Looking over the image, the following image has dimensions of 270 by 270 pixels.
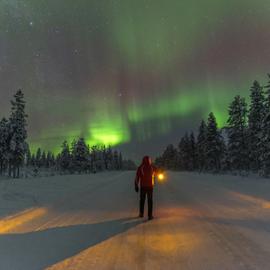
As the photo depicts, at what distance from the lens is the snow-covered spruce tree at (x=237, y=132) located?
53.3 m

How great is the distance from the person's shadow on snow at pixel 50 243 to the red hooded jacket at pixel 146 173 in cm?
130

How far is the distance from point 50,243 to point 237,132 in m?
51.1

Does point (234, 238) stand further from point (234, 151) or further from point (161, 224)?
point (234, 151)

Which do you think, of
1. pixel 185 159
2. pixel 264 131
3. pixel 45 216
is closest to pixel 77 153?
pixel 185 159

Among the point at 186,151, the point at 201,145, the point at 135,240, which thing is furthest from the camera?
the point at 186,151

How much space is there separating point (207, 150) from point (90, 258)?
61.3m

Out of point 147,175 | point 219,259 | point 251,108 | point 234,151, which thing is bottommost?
point 219,259

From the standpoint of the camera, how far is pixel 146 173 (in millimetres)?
9289

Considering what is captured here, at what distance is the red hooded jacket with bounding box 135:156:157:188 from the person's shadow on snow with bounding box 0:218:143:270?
1.30 m

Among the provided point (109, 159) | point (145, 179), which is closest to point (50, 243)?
point (145, 179)

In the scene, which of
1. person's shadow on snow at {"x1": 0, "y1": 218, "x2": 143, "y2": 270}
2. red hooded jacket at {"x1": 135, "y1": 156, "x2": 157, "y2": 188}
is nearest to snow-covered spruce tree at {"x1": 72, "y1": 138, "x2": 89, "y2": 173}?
red hooded jacket at {"x1": 135, "y1": 156, "x2": 157, "y2": 188}

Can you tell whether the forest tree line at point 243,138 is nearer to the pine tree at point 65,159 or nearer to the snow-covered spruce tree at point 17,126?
the snow-covered spruce tree at point 17,126

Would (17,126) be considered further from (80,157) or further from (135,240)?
(135,240)

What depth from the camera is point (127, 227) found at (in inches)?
303
